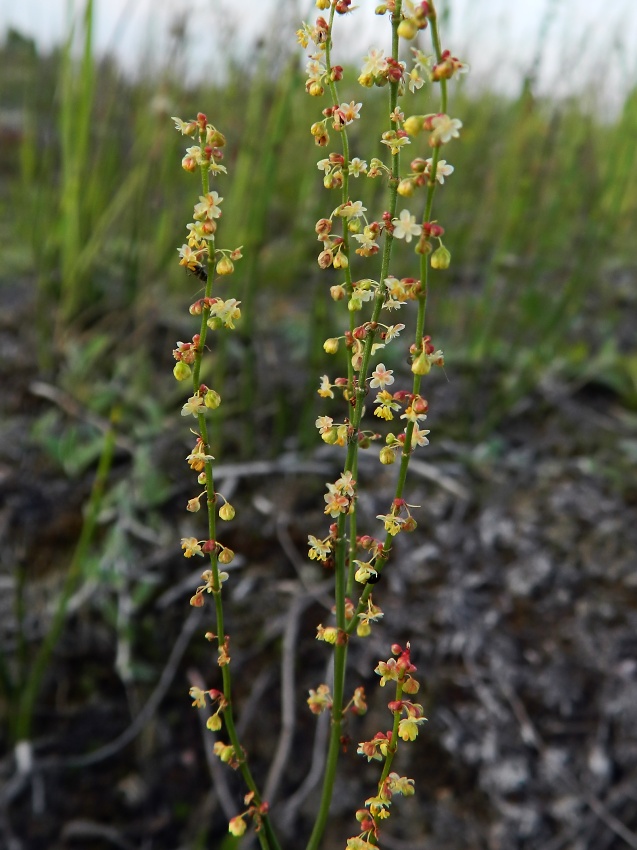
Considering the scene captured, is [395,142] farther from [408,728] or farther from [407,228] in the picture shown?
[408,728]

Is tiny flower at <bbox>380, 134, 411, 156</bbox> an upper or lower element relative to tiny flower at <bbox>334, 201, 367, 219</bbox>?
upper

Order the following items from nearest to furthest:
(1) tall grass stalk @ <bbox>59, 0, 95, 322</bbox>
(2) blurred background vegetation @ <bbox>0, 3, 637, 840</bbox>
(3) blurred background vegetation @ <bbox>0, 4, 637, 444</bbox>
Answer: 1. (2) blurred background vegetation @ <bbox>0, 3, 637, 840</bbox>
2. (1) tall grass stalk @ <bbox>59, 0, 95, 322</bbox>
3. (3) blurred background vegetation @ <bbox>0, 4, 637, 444</bbox>

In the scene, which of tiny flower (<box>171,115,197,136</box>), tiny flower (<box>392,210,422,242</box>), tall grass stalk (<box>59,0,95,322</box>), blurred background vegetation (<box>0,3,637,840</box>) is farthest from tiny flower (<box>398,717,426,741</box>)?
tall grass stalk (<box>59,0,95,322</box>)

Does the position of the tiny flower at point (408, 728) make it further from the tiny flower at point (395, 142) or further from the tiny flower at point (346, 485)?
the tiny flower at point (395, 142)

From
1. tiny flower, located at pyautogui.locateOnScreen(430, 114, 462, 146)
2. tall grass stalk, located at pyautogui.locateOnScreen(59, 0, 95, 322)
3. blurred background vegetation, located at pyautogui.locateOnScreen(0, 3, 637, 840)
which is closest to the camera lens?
tiny flower, located at pyautogui.locateOnScreen(430, 114, 462, 146)

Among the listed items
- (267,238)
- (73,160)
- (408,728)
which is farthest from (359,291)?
(267,238)

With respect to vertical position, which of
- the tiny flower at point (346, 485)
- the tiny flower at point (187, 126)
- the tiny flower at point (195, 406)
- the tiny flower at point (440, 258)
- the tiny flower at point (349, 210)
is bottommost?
the tiny flower at point (346, 485)

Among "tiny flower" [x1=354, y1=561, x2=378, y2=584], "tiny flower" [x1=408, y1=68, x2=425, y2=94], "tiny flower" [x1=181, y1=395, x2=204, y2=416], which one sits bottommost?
"tiny flower" [x1=354, y1=561, x2=378, y2=584]

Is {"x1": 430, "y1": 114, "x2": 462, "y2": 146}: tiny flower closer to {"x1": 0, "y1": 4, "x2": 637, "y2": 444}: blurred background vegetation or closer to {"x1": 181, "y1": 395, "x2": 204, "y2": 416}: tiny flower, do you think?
{"x1": 181, "y1": 395, "x2": 204, "y2": 416}: tiny flower

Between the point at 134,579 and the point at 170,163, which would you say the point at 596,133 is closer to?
the point at 170,163

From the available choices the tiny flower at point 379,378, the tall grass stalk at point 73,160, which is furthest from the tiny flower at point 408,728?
the tall grass stalk at point 73,160

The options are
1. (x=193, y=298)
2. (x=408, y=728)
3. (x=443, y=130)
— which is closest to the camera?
(x=443, y=130)

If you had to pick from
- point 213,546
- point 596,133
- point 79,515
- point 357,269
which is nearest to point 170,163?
point 357,269

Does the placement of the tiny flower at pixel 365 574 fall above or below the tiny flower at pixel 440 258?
below
